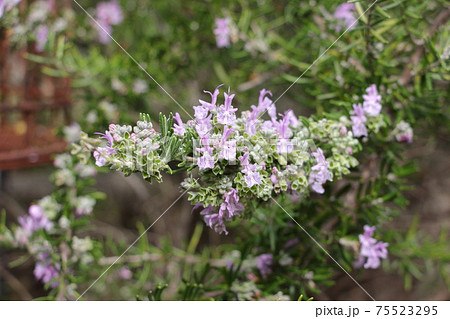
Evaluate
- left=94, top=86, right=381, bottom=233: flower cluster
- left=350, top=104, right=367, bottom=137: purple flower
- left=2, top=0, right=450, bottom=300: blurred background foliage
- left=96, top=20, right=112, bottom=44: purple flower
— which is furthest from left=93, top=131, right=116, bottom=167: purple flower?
left=96, top=20, right=112, bottom=44: purple flower

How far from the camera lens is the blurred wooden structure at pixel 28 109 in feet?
3.93

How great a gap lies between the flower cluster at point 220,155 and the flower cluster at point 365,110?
146 mm

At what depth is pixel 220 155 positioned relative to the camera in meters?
0.61

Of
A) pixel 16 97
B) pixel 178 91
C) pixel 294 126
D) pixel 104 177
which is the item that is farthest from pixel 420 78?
pixel 104 177

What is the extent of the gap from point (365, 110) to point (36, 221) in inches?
36.0

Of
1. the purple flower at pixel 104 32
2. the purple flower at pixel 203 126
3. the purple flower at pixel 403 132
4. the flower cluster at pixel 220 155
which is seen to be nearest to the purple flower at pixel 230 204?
the flower cluster at pixel 220 155

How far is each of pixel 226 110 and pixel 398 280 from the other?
145 cm

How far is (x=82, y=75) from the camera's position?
49.5 inches

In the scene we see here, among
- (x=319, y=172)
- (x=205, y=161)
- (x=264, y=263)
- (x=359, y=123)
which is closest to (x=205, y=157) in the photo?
(x=205, y=161)

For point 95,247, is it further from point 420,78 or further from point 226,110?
point 420,78

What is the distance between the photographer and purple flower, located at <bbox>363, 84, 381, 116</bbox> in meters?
0.79

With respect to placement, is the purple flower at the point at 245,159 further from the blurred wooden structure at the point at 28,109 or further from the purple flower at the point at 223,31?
the blurred wooden structure at the point at 28,109

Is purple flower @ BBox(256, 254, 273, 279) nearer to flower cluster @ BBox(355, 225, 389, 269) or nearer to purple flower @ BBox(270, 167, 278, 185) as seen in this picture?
flower cluster @ BBox(355, 225, 389, 269)

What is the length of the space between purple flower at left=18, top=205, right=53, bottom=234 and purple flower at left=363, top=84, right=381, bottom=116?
2.87ft
